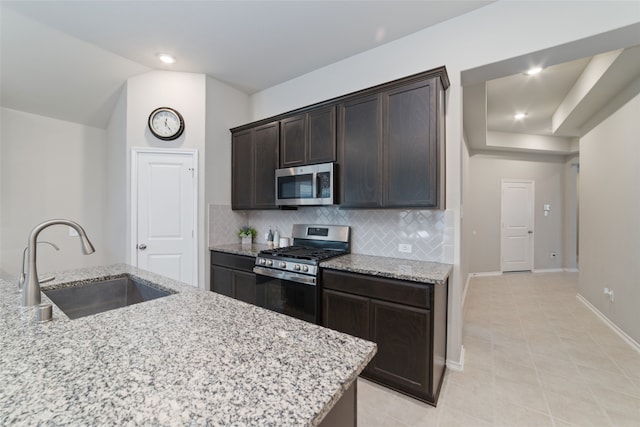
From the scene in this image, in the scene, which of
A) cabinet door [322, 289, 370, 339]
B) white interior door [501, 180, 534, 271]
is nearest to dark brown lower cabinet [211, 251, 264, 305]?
cabinet door [322, 289, 370, 339]

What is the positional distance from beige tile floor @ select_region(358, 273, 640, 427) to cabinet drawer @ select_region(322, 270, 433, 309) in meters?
0.74

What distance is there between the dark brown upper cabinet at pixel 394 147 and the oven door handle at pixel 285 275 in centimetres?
79

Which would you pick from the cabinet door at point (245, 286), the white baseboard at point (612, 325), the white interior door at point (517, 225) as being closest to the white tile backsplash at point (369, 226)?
the cabinet door at point (245, 286)

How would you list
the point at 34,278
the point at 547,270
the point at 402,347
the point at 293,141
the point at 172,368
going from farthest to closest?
the point at 547,270 < the point at 293,141 < the point at 402,347 < the point at 34,278 < the point at 172,368

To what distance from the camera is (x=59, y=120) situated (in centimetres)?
368

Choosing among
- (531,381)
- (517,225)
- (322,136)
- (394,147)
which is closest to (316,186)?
(322,136)

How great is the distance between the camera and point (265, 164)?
3230 mm

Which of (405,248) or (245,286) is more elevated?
(405,248)

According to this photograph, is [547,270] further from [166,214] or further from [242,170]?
[166,214]

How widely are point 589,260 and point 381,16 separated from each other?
437 cm

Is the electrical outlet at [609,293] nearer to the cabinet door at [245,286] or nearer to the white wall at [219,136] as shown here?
the cabinet door at [245,286]

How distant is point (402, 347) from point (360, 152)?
1.66 meters

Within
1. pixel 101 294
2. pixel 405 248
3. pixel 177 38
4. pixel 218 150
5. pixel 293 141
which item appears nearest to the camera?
pixel 101 294

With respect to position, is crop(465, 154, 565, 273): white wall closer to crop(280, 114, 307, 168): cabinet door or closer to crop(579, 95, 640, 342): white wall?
crop(579, 95, 640, 342): white wall
